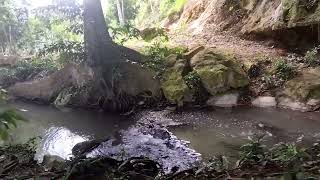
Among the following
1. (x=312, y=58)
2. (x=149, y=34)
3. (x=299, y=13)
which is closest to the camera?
(x=312, y=58)

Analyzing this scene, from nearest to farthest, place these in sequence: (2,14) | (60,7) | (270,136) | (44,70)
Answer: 1. (270,136)
2. (60,7)
3. (44,70)
4. (2,14)

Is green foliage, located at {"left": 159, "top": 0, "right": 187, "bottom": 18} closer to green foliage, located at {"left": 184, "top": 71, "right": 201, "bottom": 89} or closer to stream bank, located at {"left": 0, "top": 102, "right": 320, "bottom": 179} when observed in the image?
green foliage, located at {"left": 184, "top": 71, "right": 201, "bottom": 89}

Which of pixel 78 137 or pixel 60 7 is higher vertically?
pixel 60 7

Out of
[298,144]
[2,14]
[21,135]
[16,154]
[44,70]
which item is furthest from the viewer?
[2,14]

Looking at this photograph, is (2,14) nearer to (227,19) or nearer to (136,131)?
(227,19)

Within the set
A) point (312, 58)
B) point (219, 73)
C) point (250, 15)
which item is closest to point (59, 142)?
point (219, 73)

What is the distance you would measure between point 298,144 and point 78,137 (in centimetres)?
541

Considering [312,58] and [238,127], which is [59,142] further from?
[312,58]

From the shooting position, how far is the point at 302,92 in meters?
10.8

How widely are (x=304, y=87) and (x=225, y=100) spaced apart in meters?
2.35

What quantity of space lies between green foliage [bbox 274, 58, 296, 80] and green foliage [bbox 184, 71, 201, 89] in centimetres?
247

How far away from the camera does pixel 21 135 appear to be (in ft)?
33.8

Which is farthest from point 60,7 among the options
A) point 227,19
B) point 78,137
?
point 227,19

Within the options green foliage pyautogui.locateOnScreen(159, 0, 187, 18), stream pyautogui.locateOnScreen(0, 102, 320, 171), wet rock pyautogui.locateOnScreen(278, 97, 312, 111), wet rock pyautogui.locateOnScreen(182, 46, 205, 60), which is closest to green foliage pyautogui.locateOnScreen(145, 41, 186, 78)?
wet rock pyautogui.locateOnScreen(182, 46, 205, 60)
